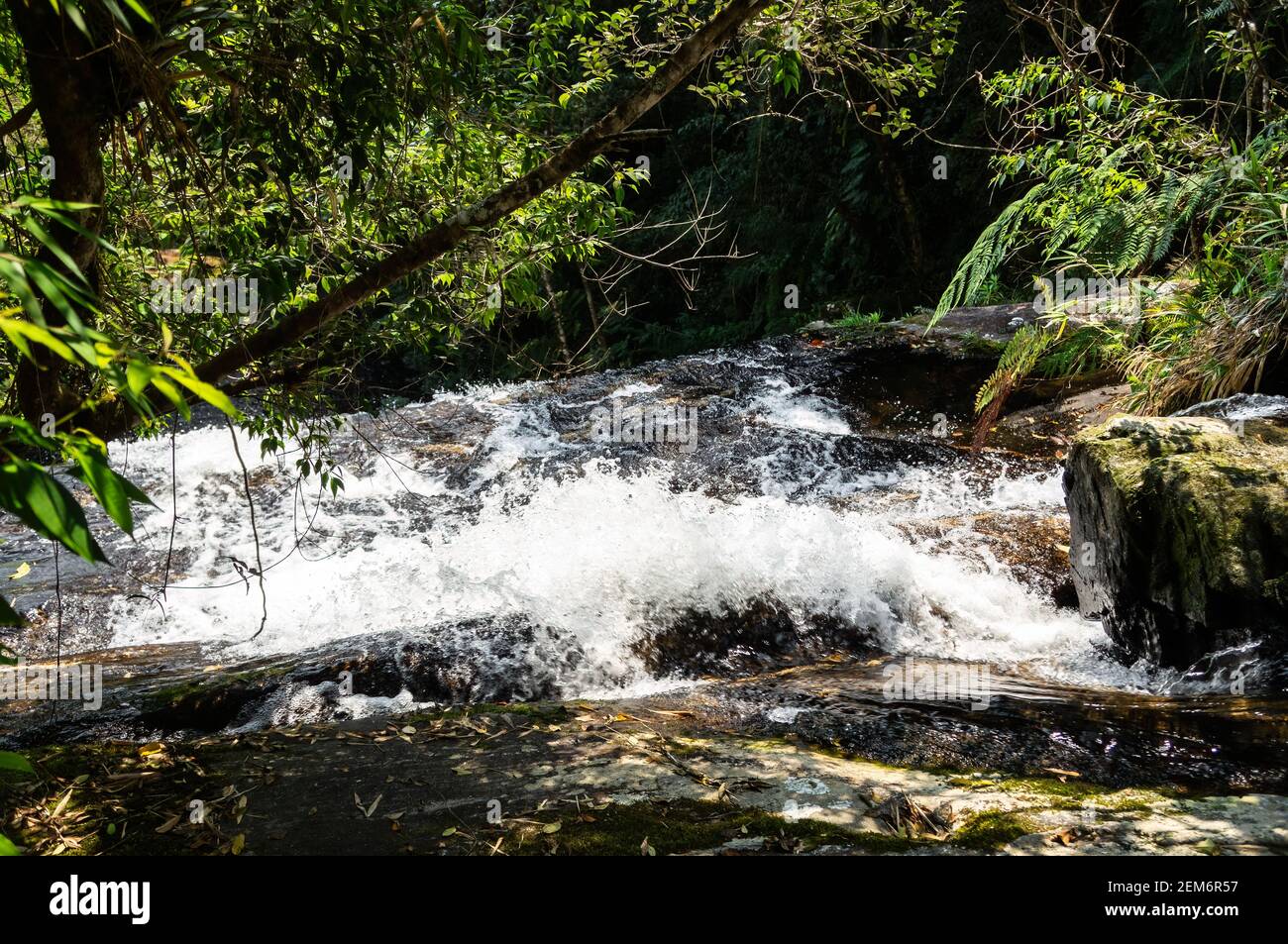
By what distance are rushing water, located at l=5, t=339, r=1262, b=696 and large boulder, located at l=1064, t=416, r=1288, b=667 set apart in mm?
275

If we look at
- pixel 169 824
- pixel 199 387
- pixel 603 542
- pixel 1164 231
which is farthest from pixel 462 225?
pixel 1164 231

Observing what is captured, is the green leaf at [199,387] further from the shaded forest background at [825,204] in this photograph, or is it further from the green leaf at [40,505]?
the shaded forest background at [825,204]

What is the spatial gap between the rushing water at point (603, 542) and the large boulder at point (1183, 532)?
0.27 m

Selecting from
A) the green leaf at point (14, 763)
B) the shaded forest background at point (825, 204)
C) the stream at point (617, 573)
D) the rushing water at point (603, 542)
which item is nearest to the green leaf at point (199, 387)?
the green leaf at point (14, 763)

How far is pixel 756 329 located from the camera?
57.5ft

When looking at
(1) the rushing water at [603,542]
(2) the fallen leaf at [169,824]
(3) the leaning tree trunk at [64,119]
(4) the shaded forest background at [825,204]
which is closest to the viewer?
(3) the leaning tree trunk at [64,119]

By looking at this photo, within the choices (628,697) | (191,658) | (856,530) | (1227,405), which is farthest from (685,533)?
(1227,405)

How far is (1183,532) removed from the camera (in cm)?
443

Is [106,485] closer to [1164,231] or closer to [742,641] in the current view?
[742,641]

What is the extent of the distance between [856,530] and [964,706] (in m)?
2.47

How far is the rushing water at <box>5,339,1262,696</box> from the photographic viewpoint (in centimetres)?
495

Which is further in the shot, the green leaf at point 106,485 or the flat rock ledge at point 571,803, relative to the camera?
the flat rock ledge at point 571,803

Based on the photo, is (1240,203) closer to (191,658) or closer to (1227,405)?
(1227,405)

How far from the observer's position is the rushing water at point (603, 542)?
4949mm
